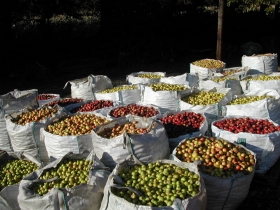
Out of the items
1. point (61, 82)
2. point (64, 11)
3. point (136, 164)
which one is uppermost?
point (64, 11)

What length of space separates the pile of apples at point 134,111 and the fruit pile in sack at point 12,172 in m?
1.43

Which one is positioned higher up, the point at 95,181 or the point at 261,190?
the point at 95,181

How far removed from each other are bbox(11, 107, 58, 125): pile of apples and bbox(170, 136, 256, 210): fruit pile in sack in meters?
2.20

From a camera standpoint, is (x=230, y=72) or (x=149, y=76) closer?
(x=149, y=76)

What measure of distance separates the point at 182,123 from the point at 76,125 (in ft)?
4.75

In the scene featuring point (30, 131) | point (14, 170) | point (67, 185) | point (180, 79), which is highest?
point (180, 79)

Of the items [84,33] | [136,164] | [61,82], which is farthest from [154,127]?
[84,33]

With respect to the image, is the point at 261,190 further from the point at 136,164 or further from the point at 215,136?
the point at 136,164

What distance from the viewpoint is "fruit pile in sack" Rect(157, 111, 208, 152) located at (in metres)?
4.48

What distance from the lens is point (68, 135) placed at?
4340 millimetres

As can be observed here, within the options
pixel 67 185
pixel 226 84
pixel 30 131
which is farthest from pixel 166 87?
pixel 67 185

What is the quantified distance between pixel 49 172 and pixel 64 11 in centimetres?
1064

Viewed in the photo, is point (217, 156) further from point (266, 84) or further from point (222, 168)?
point (266, 84)

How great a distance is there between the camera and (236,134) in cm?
421
